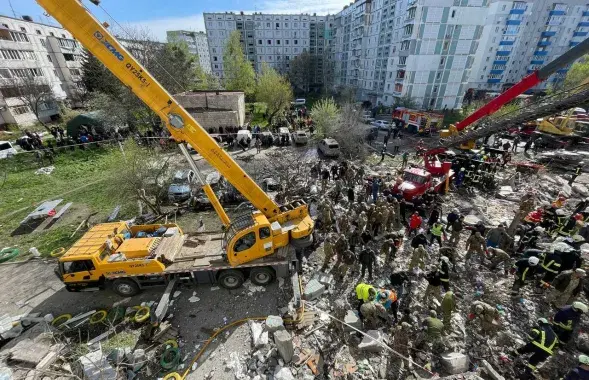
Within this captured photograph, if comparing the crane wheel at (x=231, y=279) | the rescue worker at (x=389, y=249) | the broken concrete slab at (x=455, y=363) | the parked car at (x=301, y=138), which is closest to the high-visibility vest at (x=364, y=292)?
the broken concrete slab at (x=455, y=363)

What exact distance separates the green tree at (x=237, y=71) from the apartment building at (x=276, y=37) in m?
20.9

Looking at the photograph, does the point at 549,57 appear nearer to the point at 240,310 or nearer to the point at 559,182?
the point at 559,182

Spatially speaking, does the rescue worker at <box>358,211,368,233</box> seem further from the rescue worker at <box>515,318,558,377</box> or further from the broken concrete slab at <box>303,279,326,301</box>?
the rescue worker at <box>515,318,558,377</box>

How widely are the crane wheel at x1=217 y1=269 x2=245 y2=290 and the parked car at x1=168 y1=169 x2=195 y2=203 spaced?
7.47 m

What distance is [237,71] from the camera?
39281mm

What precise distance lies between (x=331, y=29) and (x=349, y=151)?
2056 inches

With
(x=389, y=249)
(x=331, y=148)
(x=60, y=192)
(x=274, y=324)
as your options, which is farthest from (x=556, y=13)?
(x=60, y=192)

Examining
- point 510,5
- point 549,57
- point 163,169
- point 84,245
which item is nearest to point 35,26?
point 163,169

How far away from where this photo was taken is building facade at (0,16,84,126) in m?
30.2

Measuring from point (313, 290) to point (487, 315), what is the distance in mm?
4556

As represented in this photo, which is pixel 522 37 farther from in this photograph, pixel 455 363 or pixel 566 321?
pixel 455 363

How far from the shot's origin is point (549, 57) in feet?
174

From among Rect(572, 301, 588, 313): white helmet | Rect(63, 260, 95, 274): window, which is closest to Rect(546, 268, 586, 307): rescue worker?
Rect(572, 301, 588, 313): white helmet

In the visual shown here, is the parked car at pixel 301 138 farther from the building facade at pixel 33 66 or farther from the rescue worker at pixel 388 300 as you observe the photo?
the building facade at pixel 33 66
